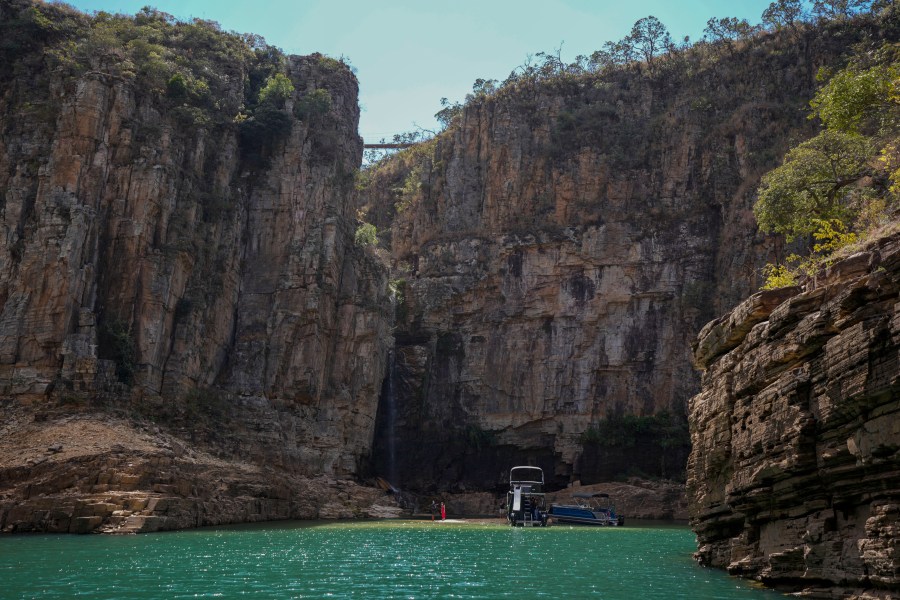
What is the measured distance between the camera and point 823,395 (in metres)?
17.5

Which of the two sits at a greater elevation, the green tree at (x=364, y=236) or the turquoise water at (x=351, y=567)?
the green tree at (x=364, y=236)

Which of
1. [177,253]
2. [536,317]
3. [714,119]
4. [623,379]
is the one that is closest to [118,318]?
[177,253]

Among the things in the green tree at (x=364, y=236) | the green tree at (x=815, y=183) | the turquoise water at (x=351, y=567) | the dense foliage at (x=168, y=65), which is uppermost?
the dense foliage at (x=168, y=65)

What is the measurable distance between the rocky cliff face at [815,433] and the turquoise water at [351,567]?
1541 mm

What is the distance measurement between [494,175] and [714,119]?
62.8 feet

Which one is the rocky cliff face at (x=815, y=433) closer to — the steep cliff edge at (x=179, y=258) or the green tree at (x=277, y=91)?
the steep cliff edge at (x=179, y=258)

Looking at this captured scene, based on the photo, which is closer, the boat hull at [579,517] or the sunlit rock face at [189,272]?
the sunlit rock face at [189,272]

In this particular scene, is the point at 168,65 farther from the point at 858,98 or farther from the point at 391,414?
the point at 858,98

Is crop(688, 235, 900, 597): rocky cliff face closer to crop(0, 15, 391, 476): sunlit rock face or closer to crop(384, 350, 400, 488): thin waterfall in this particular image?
crop(0, 15, 391, 476): sunlit rock face

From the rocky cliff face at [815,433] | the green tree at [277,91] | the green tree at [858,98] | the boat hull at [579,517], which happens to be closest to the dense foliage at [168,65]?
the green tree at [277,91]

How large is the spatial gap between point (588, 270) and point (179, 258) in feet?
Result: 107

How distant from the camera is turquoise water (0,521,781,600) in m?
19.7

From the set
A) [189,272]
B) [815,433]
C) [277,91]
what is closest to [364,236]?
[277,91]

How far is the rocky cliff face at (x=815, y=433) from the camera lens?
15.4 meters
